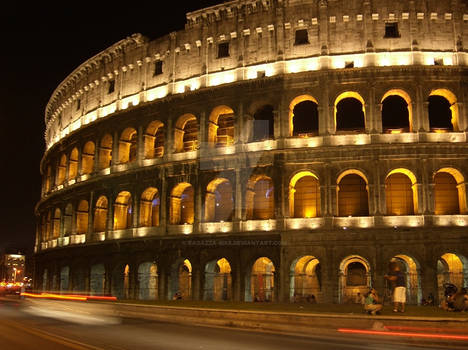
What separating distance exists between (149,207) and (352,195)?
42.0 ft

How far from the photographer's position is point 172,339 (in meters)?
13.8

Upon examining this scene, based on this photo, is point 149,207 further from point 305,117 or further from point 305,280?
point 305,117

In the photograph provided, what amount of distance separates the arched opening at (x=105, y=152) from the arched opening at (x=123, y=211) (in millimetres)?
3265

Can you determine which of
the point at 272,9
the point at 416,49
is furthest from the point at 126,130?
the point at 416,49

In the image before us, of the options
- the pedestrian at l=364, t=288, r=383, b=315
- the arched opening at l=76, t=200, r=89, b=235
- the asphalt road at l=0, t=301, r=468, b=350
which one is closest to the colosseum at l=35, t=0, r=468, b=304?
the arched opening at l=76, t=200, r=89, b=235

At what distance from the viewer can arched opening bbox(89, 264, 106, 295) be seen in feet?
118

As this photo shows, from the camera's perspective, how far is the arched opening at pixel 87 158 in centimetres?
3884

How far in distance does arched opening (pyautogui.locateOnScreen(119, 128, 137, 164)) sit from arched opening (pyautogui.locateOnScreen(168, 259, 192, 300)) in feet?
26.6

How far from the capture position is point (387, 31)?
2895cm

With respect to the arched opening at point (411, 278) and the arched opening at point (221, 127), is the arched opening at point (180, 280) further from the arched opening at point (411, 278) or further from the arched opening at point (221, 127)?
the arched opening at point (411, 278)

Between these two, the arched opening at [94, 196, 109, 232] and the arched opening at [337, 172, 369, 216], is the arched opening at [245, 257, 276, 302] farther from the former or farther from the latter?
the arched opening at [94, 196, 109, 232]

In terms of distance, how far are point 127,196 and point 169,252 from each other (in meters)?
6.46

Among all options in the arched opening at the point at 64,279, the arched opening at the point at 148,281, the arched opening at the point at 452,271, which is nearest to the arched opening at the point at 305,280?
the arched opening at the point at 452,271

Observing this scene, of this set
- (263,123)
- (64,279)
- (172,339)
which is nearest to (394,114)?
(263,123)
